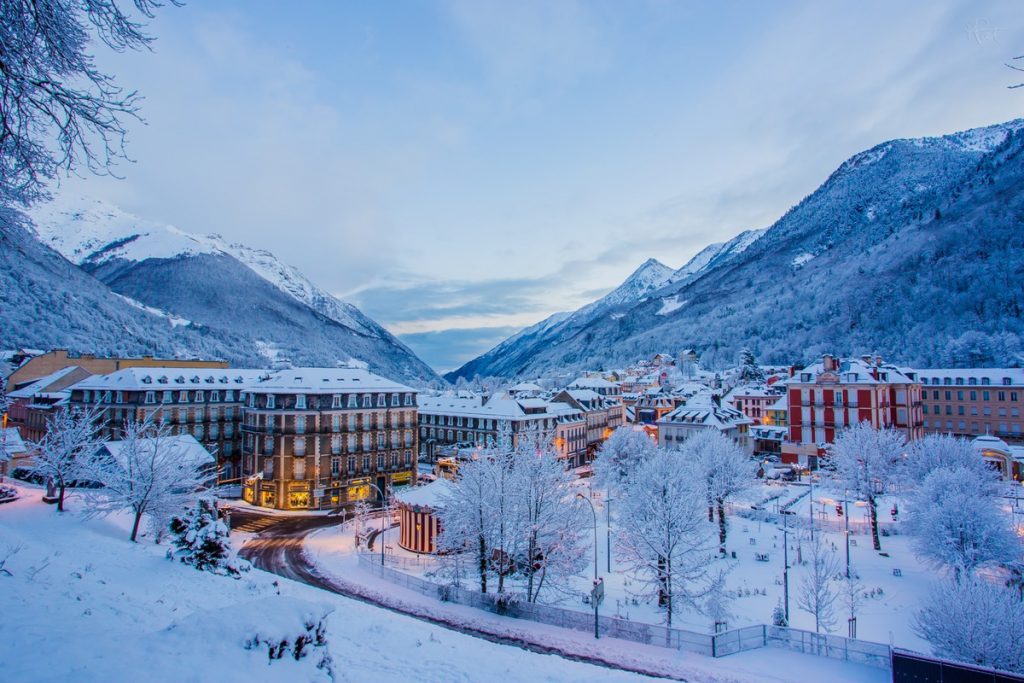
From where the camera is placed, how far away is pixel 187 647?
10875 millimetres

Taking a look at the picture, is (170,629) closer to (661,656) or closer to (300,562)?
(661,656)

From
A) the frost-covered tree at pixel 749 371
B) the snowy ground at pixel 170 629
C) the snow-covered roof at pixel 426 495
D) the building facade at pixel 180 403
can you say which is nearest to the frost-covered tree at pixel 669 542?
the snowy ground at pixel 170 629

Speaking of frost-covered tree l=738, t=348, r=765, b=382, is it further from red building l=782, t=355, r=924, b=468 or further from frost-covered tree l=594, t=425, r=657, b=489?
frost-covered tree l=594, t=425, r=657, b=489

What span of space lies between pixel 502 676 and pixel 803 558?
35.4 metres

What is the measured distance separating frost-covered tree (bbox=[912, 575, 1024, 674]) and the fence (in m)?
2.41

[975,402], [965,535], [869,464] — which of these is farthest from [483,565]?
[975,402]

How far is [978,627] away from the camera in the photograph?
21.3m

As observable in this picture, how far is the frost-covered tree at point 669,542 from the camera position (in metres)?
30.9

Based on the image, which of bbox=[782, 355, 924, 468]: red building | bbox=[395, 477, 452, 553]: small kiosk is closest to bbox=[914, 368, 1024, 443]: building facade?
bbox=[782, 355, 924, 468]: red building

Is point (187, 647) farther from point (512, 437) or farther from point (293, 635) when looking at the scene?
point (512, 437)

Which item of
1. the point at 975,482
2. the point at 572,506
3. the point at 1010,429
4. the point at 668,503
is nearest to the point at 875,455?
the point at 975,482

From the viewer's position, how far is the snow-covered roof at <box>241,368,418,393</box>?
6159cm

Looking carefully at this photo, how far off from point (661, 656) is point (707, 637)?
2411mm

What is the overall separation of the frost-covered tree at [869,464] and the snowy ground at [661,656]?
88.6ft
